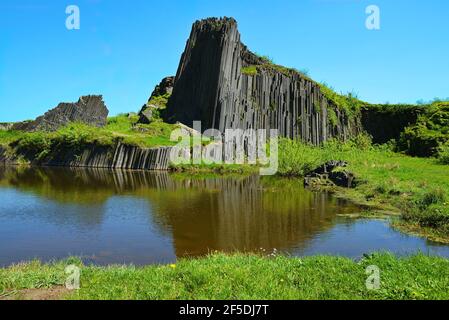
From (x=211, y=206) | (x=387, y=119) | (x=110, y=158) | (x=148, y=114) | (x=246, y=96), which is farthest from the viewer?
(x=148, y=114)

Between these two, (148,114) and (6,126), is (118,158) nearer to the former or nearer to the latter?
(148,114)

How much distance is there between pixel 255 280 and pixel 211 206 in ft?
52.9

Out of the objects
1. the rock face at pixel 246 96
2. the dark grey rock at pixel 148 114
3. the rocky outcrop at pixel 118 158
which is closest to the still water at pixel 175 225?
the rocky outcrop at pixel 118 158

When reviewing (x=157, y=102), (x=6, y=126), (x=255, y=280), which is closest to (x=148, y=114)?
(x=157, y=102)

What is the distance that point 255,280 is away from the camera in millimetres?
9625

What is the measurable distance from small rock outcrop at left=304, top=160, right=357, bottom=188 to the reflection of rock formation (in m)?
1.32

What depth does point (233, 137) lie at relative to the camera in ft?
184

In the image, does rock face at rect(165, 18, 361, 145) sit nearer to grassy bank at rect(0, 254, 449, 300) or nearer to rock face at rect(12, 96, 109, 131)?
rock face at rect(12, 96, 109, 131)

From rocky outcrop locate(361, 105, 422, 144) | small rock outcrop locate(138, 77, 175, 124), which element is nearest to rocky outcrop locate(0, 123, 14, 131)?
small rock outcrop locate(138, 77, 175, 124)

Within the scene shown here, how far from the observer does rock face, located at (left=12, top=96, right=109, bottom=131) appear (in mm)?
66062

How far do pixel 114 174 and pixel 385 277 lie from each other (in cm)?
3827

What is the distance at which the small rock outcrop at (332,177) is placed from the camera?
32.5 meters
